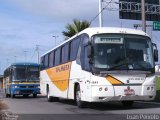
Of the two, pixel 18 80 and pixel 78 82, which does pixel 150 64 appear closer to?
pixel 78 82

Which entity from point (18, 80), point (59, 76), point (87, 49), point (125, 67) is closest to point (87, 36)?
point (87, 49)

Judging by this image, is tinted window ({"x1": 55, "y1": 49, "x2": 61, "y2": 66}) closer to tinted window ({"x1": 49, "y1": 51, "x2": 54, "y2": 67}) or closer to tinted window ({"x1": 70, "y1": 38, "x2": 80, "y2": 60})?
tinted window ({"x1": 49, "y1": 51, "x2": 54, "y2": 67})

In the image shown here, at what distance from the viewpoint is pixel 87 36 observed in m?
18.8

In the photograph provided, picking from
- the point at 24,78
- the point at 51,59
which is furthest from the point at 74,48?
the point at 24,78

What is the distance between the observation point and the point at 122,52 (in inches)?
714

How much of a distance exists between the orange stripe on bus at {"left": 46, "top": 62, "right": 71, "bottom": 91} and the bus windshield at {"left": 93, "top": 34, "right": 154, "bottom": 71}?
4.02 meters

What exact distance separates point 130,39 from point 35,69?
18905 mm

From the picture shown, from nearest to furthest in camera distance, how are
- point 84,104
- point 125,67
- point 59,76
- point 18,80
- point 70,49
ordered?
point 125,67
point 84,104
point 70,49
point 59,76
point 18,80

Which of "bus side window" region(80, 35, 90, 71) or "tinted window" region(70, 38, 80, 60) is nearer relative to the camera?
"bus side window" region(80, 35, 90, 71)

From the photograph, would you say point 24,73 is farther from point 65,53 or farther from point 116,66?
point 116,66

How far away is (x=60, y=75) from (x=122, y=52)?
22.3 ft

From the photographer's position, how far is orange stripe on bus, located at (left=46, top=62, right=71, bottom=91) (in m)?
22.4

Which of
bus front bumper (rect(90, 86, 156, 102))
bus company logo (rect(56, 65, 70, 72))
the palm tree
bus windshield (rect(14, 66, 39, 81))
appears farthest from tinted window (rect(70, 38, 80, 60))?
the palm tree

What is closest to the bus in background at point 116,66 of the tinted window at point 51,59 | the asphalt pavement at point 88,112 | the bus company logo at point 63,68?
the asphalt pavement at point 88,112
